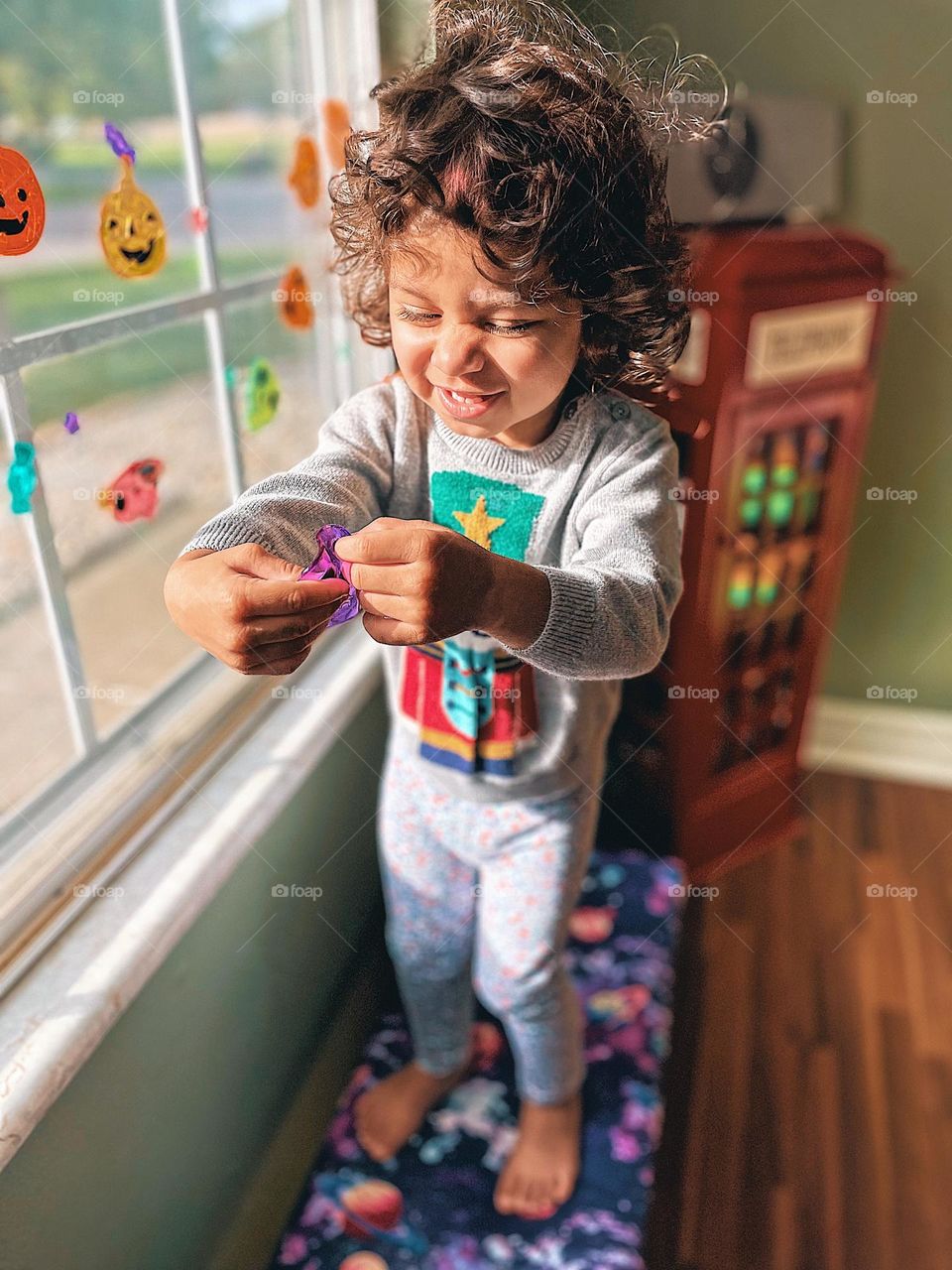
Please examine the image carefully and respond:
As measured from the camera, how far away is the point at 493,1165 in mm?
1120

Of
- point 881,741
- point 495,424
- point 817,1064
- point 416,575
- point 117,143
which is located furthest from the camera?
point 881,741

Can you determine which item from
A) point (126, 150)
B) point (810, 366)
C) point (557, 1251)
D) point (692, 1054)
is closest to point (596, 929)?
point (692, 1054)

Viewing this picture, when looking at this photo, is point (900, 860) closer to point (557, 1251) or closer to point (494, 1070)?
point (494, 1070)

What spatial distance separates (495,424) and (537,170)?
16 cm

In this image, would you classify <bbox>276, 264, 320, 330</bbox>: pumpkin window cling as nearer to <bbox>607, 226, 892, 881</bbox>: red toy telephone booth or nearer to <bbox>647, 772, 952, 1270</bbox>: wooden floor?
<bbox>607, 226, 892, 881</bbox>: red toy telephone booth

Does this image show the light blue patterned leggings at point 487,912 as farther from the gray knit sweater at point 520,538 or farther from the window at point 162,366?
the window at point 162,366

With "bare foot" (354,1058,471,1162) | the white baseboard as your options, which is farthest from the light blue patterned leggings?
the white baseboard

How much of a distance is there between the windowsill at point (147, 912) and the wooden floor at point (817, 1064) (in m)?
0.78

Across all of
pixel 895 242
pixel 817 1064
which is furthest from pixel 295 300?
pixel 817 1064

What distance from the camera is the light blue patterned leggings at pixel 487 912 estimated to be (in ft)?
3.03

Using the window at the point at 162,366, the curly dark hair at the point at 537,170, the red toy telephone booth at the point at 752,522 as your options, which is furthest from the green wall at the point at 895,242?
the curly dark hair at the point at 537,170

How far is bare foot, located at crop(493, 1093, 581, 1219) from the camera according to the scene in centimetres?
107

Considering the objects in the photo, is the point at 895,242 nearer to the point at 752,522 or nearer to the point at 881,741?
the point at 752,522

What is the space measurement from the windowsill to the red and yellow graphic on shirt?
0.77 feet
